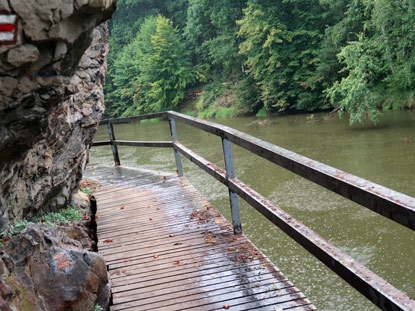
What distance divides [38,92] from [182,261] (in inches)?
63.3

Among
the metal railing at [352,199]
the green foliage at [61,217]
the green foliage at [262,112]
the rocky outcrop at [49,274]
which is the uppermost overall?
the metal railing at [352,199]

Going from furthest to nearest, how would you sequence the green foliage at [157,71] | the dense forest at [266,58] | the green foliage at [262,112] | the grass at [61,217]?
the green foliage at [157,71], the green foliage at [262,112], the dense forest at [266,58], the grass at [61,217]

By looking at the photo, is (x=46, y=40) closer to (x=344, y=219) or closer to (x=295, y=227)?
(x=295, y=227)

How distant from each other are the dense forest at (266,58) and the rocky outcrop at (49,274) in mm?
13440

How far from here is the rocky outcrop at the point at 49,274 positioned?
2.18 meters

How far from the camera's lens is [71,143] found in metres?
4.36

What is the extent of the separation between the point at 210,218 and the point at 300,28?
75.5ft

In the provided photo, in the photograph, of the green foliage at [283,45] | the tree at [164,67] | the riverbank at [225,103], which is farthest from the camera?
the tree at [164,67]

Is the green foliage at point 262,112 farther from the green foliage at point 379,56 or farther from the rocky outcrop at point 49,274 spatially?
the rocky outcrop at point 49,274

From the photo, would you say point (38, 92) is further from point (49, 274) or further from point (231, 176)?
point (231, 176)

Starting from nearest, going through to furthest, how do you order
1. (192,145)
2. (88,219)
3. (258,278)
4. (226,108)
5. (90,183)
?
1. (258,278)
2. (88,219)
3. (90,183)
4. (192,145)
5. (226,108)

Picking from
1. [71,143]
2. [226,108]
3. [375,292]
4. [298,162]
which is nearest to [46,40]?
[298,162]

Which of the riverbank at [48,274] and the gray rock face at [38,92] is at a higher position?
the gray rock face at [38,92]

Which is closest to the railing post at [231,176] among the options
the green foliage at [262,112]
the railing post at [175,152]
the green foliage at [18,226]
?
the green foliage at [18,226]
